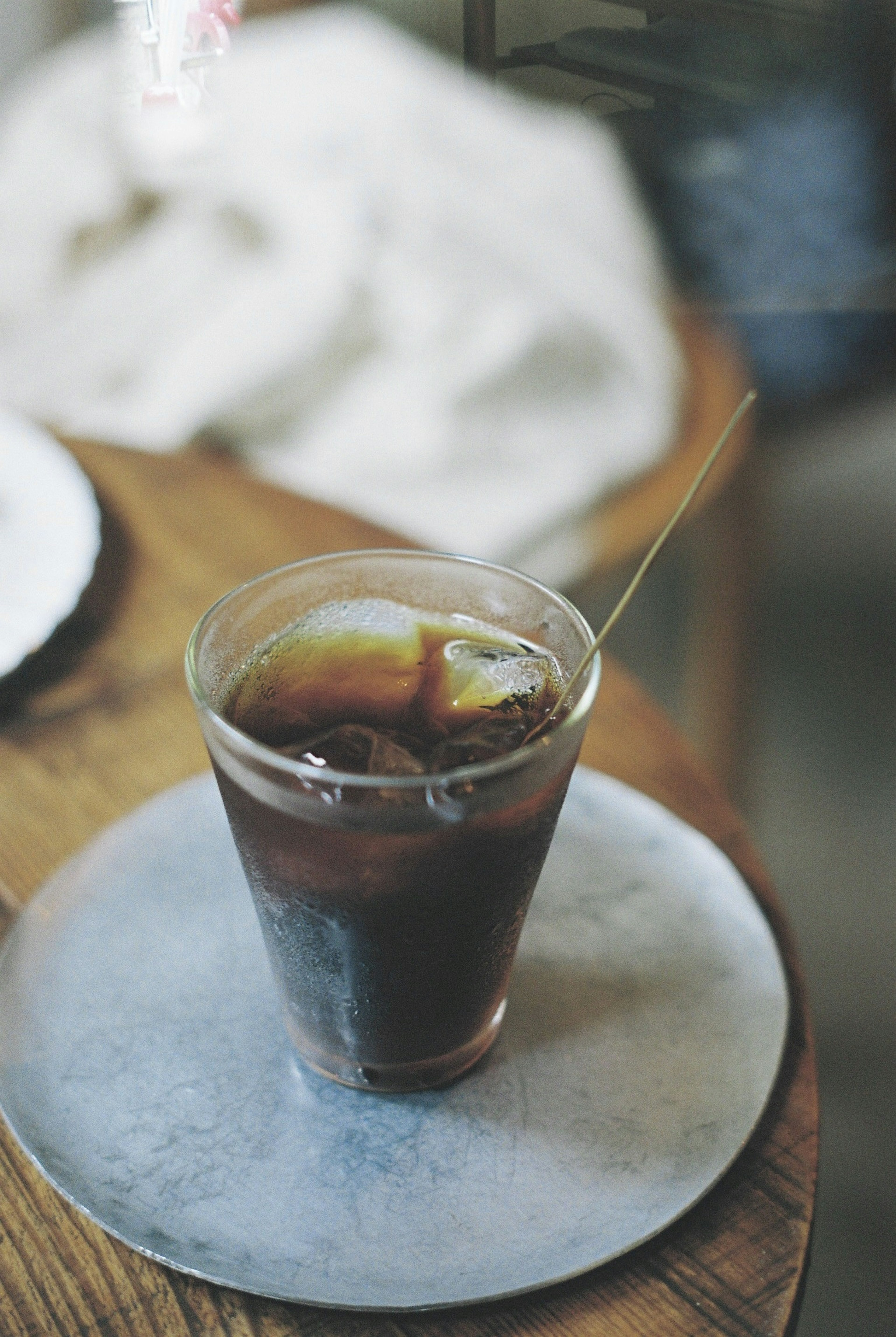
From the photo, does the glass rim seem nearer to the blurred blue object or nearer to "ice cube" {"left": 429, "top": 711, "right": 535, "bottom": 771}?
"ice cube" {"left": 429, "top": 711, "right": 535, "bottom": 771}

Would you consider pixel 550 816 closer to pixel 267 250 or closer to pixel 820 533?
pixel 267 250

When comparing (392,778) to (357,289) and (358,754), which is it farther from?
(357,289)

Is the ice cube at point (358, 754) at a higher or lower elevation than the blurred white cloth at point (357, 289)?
higher

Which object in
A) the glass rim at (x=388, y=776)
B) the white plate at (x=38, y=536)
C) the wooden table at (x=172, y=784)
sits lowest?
the wooden table at (x=172, y=784)

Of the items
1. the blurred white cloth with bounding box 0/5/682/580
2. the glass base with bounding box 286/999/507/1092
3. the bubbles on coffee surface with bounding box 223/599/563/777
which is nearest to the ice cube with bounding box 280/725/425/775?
the bubbles on coffee surface with bounding box 223/599/563/777

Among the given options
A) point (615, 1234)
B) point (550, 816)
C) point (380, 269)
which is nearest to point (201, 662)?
point (550, 816)

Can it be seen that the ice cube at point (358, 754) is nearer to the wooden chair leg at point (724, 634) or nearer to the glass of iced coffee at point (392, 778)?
the glass of iced coffee at point (392, 778)

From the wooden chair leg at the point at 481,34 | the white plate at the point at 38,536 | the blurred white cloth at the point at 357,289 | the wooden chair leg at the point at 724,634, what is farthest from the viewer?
the wooden chair leg at the point at 724,634

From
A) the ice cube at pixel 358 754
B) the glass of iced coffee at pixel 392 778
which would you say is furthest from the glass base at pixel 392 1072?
the ice cube at pixel 358 754
